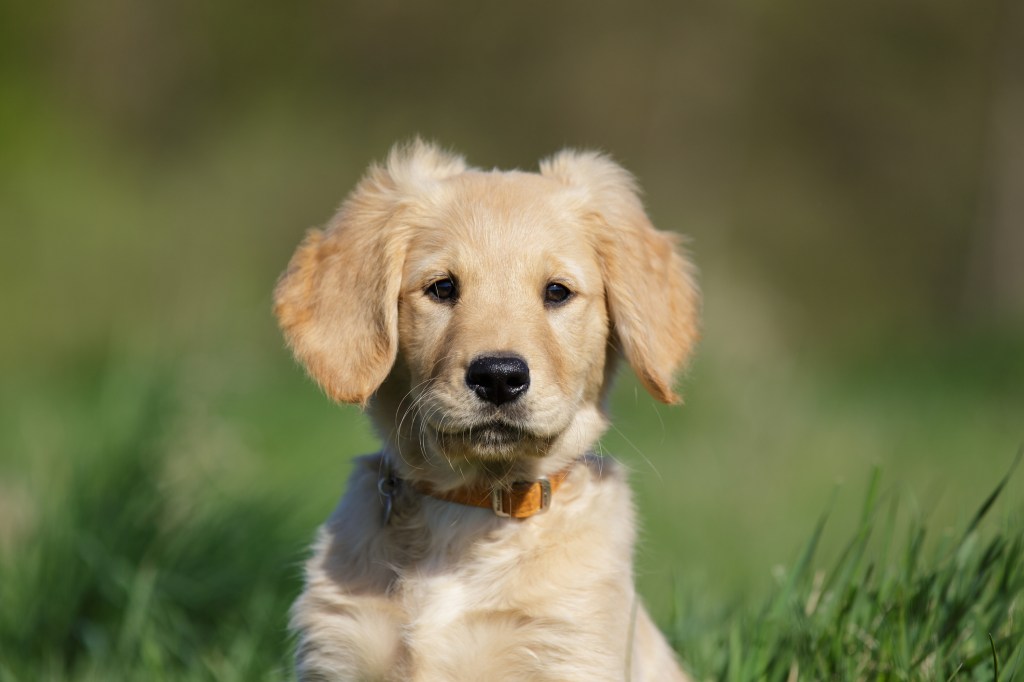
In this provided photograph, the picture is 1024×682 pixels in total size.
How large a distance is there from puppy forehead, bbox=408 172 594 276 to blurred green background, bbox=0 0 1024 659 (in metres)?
2.21

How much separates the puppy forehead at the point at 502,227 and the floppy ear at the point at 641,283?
76 mm

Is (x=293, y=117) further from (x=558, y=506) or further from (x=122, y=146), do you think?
(x=558, y=506)

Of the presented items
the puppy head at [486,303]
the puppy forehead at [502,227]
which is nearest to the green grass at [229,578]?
the puppy head at [486,303]

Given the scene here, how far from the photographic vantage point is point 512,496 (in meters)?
3.06

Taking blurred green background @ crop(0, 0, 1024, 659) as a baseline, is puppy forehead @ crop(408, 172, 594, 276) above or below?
above

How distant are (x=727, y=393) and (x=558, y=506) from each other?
17.4ft

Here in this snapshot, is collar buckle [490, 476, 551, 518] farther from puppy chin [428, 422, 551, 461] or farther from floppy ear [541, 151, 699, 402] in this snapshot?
A: floppy ear [541, 151, 699, 402]

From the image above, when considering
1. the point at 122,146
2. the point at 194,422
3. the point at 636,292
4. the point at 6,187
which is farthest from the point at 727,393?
the point at 122,146

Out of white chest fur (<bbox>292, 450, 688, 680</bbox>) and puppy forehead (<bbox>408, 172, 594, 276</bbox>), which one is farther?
puppy forehead (<bbox>408, 172, 594, 276</bbox>)

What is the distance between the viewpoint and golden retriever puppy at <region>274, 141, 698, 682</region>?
2809mm

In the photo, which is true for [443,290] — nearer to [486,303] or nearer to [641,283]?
[486,303]

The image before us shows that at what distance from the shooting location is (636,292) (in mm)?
3156

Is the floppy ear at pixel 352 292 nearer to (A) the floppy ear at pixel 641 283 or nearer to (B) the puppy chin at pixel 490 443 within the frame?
(B) the puppy chin at pixel 490 443

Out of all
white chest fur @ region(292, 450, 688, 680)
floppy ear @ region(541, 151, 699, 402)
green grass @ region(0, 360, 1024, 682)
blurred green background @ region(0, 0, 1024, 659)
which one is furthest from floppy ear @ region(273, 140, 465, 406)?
blurred green background @ region(0, 0, 1024, 659)
